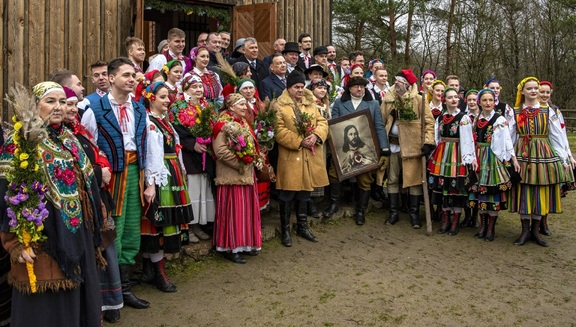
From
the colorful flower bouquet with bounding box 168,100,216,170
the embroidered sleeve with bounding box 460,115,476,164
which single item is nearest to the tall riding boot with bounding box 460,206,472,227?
the embroidered sleeve with bounding box 460,115,476,164

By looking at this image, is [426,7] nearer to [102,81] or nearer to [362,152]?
[362,152]

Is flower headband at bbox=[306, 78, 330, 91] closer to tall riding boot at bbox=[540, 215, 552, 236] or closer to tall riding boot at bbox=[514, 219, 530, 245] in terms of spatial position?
tall riding boot at bbox=[514, 219, 530, 245]

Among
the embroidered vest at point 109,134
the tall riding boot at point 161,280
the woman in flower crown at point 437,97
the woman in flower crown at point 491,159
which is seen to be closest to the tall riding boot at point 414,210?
the woman in flower crown at point 491,159

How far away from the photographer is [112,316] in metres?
4.32

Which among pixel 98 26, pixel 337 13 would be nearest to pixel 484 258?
pixel 98 26

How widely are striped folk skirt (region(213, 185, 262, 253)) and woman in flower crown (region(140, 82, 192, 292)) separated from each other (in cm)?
84

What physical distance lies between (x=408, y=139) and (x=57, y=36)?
5.33m

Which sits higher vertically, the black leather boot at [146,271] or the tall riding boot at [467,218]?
the tall riding boot at [467,218]

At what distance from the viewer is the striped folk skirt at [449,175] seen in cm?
702

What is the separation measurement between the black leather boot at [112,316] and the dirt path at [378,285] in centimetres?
6

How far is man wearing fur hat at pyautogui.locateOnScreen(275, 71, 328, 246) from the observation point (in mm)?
6430

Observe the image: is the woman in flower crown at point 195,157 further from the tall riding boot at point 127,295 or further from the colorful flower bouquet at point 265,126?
the tall riding boot at point 127,295

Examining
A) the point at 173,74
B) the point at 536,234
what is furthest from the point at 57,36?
the point at 536,234

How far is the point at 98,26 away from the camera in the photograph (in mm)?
8508
